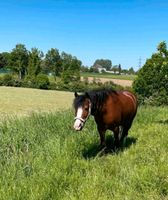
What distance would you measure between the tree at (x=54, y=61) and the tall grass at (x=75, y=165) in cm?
7928

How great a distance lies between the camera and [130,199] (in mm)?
4566

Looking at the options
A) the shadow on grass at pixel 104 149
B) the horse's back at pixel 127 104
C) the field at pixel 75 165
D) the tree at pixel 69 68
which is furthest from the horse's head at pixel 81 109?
the tree at pixel 69 68

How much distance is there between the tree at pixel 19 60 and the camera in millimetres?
84188

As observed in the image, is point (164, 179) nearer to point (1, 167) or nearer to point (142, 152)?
point (142, 152)

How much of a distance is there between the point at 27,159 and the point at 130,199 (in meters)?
2.41

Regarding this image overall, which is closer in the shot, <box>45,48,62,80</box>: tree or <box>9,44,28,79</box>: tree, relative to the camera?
<box>9,44,28,79</box>: tree

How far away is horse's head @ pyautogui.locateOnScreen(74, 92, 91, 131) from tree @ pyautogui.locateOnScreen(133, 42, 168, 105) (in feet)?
22.4

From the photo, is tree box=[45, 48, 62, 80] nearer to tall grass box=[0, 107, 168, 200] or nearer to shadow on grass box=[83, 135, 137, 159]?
tall grass box=[0, 107, 168, 200]

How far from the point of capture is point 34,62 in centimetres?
8156

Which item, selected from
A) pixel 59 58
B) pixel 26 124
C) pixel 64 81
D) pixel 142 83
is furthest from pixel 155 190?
pixel 59 58

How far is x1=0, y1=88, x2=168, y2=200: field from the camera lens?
189 inches

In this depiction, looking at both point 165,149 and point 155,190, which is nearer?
point 155,190

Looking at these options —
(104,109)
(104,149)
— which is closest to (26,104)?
(104,149)

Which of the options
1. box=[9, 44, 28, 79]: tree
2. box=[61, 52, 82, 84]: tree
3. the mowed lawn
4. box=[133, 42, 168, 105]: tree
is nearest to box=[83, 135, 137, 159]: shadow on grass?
box=[133, 42, 168, 105]: tree
